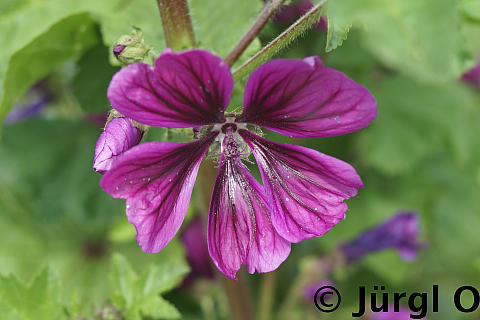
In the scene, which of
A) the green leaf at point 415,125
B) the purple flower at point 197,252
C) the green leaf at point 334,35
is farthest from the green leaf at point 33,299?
the green leaf at point 415,125

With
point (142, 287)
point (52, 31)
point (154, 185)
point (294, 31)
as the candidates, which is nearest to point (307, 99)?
point (294, 31)

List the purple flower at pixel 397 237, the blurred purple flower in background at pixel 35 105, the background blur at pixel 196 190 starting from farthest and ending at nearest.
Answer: the blurred purple flower in background at pixel 35 105, the purple flower at pixel 397 237, the background blur at pixel 196 190

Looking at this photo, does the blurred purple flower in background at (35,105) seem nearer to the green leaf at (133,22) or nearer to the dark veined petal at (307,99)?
the green leaf at (133,22)

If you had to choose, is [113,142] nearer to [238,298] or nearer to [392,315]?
[238,298]

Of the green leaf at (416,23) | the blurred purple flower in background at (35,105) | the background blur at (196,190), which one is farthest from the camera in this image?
the blurred purple flower in background at (35,105)

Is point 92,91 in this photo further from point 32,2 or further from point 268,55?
point 268,55

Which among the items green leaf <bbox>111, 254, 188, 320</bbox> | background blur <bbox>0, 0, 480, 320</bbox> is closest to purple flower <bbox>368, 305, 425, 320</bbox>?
background blur <bbox>0, 0, 480, 320</bbox>

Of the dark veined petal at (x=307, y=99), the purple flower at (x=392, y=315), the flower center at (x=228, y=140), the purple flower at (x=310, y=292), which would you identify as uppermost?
the dark veined petal at (x=307, y=99)

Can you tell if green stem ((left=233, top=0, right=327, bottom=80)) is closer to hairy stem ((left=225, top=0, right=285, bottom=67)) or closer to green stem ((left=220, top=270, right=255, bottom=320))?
hairy stem ((left=225, top=0, right=285, bottom=67))
